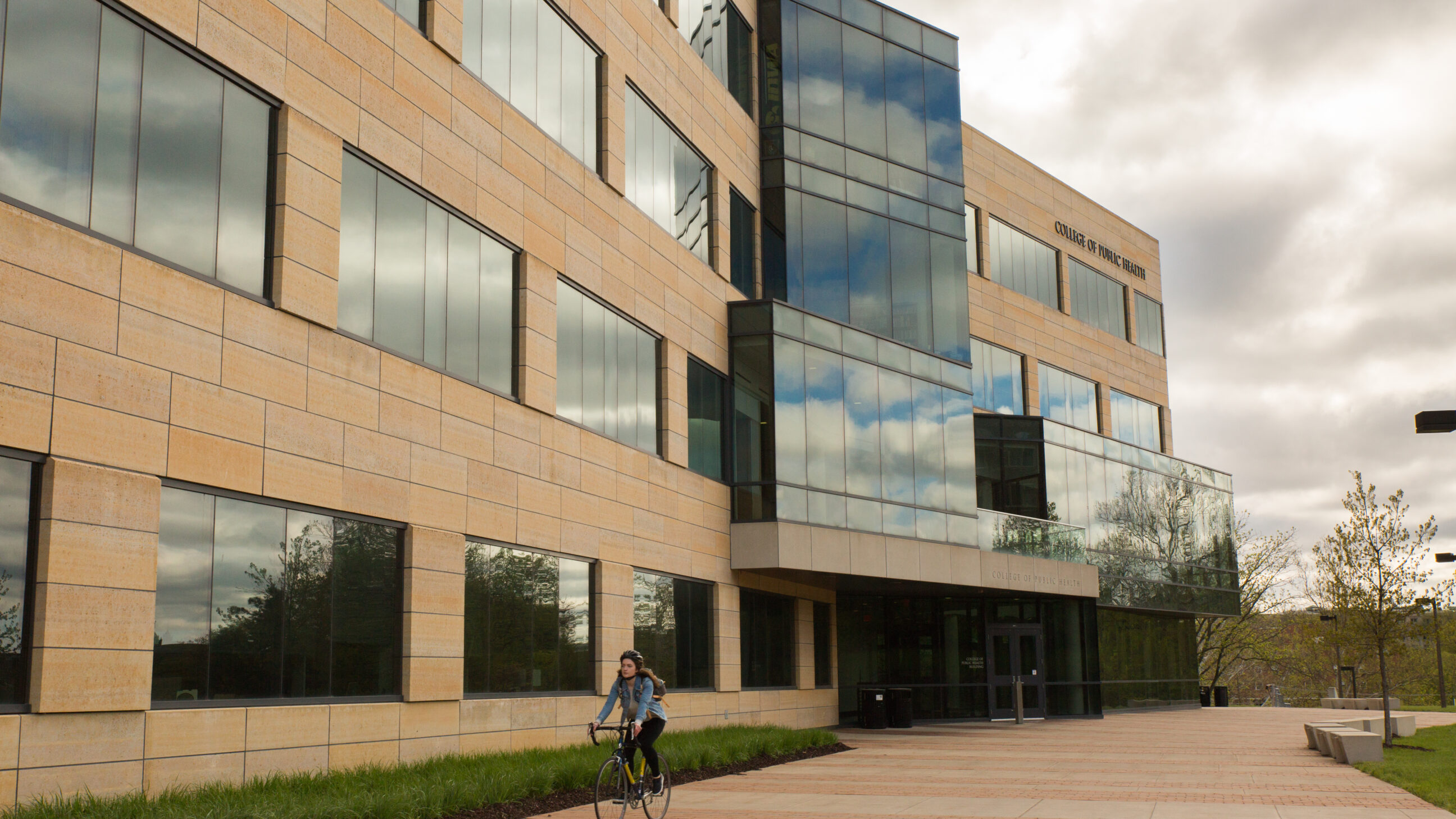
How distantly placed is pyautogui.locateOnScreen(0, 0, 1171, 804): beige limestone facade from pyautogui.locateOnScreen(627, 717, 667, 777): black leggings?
4182mm

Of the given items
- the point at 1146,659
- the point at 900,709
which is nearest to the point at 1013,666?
the point at 900,709

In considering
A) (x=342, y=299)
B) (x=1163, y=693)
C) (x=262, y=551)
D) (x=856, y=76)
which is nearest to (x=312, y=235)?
(x=342, y=299)

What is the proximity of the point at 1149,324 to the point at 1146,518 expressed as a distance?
11495 mm

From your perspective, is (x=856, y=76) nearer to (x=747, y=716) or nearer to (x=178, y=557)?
(x=747, y=716)

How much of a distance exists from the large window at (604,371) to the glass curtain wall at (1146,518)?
64.9ft

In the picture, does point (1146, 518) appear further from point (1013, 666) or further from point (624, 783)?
point (624, 783)

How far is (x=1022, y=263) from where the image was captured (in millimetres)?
45875

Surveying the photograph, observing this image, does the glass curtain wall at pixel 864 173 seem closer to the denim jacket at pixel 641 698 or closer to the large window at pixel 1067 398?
the large window at pixel 1067 398

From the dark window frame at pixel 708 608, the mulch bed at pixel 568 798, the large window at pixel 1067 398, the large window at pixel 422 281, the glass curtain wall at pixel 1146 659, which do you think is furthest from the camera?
the large window at pixel 1067 398

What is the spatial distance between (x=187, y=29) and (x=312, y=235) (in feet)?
9.31

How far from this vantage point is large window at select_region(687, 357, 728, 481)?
27609mm

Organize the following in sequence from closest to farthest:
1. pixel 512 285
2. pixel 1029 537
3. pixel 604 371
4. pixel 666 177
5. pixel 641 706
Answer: pixel 641 706 < pixel 512 285 < pixel 604 371 < pixel 666 177 < pixel 1029 537

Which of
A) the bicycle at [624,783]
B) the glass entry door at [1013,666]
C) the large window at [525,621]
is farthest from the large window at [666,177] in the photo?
the glass entry door at [1013,666]

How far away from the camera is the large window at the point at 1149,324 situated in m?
53.7
